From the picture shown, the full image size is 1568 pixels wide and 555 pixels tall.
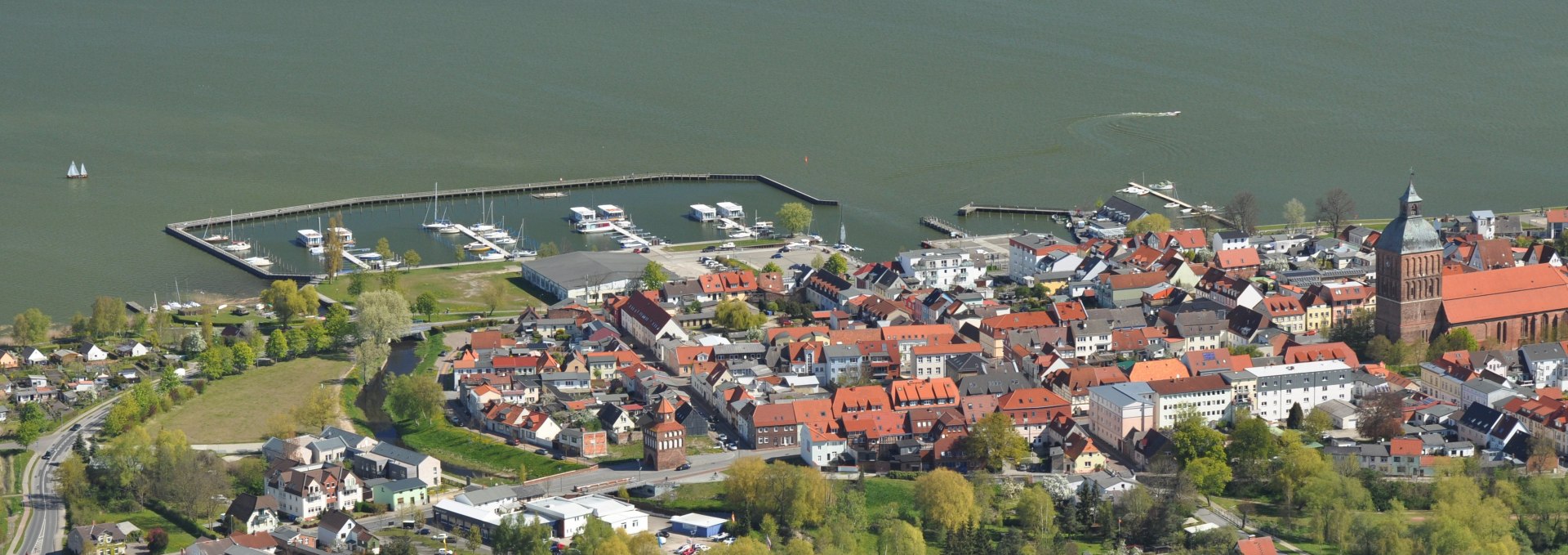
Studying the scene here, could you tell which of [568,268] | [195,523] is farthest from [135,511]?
[568,268]

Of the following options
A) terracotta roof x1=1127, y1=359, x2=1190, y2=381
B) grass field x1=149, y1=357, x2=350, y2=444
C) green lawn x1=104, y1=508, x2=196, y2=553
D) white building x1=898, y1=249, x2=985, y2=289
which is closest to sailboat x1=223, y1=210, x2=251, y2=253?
grass field x1=149, y1=357, x2=350, y2=444

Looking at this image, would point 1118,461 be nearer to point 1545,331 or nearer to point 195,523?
point 1545,331

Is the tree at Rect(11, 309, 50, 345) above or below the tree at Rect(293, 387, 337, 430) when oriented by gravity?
above

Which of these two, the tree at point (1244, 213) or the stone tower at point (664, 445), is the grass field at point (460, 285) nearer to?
the stone tower at point (664, 445)

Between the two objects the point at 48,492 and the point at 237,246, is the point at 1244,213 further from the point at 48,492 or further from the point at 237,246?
the point at 48,492

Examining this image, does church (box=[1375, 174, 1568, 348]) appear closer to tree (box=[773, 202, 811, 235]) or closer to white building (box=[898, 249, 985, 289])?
white building (box=[898, 249, 985, 289])

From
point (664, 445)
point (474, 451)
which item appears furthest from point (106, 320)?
point (664, 445)

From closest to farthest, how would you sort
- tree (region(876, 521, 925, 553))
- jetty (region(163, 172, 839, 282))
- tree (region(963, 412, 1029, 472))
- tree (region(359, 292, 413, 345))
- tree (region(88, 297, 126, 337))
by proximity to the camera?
tree (region(876, 521, 925, 553))
tree (region(963, 412, 1029, 472))
tree (region(359, 292, 413, 345))
tree (region(88, 297, 126, 337))
jetty (region(163, 172, 839, 282))
